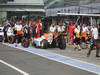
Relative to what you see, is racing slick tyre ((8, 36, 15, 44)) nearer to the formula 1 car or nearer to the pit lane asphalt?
the formula 1 car

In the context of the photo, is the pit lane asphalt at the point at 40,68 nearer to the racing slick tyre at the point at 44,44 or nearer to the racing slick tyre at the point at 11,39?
the racing slick tyre at the point at 44,44

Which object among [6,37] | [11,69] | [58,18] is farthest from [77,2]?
[11,69]

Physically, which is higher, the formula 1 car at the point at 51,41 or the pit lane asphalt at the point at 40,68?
the formula 1 car at the point at 51,41

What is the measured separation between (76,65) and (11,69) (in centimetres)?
309

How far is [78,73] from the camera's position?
12078 mm

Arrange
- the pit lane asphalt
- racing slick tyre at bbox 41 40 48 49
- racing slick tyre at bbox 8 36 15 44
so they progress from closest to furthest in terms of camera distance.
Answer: the pit lane asphalt < racing slick tyre at bbox 41 40 48 49 < racing slick tyre at bbox 8 36 15 44

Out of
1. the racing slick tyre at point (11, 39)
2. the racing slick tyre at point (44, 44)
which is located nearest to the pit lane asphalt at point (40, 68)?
the racing slick tyre at point (44, 44)

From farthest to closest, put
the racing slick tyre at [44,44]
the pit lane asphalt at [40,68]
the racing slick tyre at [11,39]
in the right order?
the racing slick tyre at [11,39]
the racing slick tyre at [44,44]
the pit lane asphalt at [40,68]

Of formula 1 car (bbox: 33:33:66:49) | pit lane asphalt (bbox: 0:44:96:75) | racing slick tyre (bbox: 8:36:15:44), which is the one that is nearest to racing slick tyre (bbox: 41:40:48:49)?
formula 1 car (bbox: 33:33:66:49)

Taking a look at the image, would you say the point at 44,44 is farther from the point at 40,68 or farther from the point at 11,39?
the point at 40,68

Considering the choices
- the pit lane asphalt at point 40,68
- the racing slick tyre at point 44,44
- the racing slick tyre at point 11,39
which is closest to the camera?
the pit lane asphalt at point 40,68

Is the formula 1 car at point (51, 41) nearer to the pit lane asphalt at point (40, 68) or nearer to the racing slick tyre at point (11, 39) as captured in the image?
the racing slick tyre at point (11, 39)

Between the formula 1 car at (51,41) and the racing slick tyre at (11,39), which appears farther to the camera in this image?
the racing slick tyre at (11,39)

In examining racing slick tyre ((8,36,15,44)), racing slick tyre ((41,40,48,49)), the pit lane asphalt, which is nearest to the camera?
the pit lane asphalt
